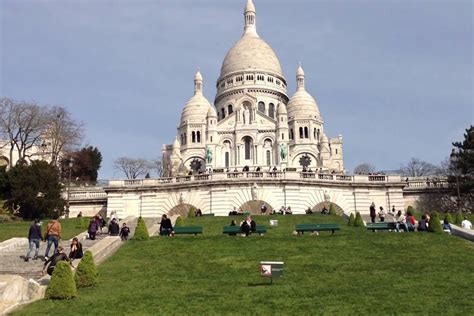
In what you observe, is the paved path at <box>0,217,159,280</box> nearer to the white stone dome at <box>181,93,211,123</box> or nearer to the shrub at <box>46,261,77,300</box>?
the shrub at <box>46,261,77,300</box>

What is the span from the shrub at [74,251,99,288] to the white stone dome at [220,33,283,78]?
295 ft

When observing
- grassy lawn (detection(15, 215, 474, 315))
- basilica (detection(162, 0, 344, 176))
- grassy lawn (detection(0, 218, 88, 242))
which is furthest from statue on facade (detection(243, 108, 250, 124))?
grassy lawn (detection(15, 215, 474, 315))

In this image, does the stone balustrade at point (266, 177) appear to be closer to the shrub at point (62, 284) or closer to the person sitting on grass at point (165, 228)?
the person sitting on grass at point (165, 228)

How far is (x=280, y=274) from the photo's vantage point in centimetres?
1752

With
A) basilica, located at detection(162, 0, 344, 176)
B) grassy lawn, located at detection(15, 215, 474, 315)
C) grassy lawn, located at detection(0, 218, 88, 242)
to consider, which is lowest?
grassy lawn, located at detection(15, 215, 474, 315)

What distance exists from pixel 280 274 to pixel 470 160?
126 feet

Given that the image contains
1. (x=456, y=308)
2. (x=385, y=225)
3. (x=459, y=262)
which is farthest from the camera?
(x=385, y=225)

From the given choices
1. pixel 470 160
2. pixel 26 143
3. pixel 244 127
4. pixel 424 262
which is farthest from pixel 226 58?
pixel 424 262

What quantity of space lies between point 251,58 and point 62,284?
9374 cm

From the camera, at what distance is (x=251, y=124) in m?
93.1

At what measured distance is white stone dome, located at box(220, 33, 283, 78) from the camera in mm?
106188

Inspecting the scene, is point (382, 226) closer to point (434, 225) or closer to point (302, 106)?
point (434, 225)

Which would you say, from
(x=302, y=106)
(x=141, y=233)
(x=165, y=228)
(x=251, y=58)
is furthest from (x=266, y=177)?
(x=251, y=58)

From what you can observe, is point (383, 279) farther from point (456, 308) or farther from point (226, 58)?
point (226, 58)
